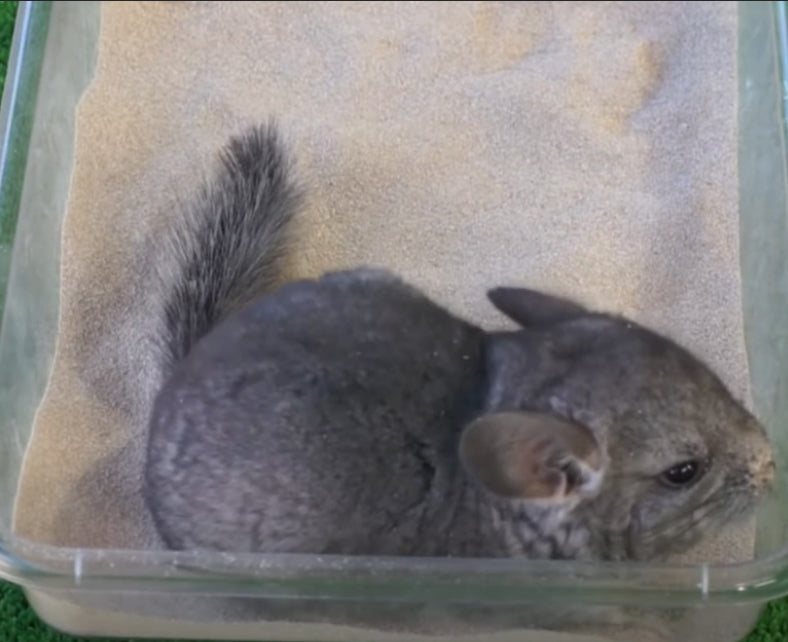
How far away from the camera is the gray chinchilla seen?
4.42 ft

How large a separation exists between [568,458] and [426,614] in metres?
0.24

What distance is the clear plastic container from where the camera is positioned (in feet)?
4.39

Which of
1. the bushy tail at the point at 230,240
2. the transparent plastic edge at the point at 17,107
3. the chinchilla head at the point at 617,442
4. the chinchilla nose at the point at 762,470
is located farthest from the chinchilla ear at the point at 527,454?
the transparent plastic edge at the point at 17,107

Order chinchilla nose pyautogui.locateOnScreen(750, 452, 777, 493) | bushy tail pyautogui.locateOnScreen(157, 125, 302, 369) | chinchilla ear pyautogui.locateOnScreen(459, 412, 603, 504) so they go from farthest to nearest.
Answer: bushy tail pyautogui.locateOnScreen(157, 125, 302, 369), chinchilla nose pyautogui.locateOnScreen(750, 452, 777, 493), chinchilla ear pyautogui.locateOnScreen(459, 412, 603, 504)

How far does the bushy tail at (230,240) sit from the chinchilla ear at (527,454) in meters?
0.45

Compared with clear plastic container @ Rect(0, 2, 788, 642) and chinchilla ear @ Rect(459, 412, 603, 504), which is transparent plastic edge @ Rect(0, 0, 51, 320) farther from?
chinchilla ear @ Rect(459, 412, 603, 504)

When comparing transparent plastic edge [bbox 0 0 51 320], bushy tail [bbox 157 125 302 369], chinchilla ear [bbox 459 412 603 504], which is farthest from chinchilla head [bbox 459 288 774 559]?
transparent plastic edge [bbox 0 0 51 320]

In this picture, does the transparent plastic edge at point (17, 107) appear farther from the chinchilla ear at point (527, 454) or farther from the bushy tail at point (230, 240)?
the chinchilla ear at point (527, 454)

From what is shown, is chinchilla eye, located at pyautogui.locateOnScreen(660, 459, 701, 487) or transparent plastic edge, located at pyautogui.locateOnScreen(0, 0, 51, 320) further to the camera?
transparent plastic edge, located at pyautogui.locateOnScreen(0, 0, 51, 320)

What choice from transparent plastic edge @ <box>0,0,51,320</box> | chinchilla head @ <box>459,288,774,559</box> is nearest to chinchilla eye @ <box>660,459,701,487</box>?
chinchilla head @ <box>459,288,774,559</box>

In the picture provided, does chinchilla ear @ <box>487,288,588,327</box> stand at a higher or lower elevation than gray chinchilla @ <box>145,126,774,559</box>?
higher

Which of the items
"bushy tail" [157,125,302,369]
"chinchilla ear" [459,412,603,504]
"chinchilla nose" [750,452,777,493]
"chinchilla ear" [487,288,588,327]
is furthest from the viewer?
"bushy tail" [157,125,302,369]

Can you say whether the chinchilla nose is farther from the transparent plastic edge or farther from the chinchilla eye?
the transparent plastic edge

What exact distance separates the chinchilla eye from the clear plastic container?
0.27 feet
